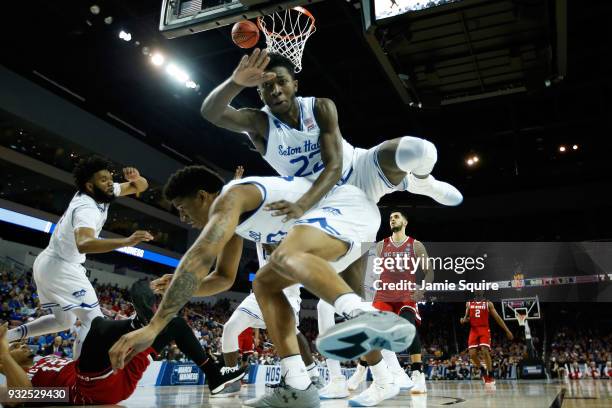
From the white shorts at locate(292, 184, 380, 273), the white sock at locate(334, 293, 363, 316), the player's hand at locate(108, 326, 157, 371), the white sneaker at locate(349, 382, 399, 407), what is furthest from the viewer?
the white sneaker at locate(349, 382, 399, 407)

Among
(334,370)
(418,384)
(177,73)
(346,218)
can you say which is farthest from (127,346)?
(177,73)

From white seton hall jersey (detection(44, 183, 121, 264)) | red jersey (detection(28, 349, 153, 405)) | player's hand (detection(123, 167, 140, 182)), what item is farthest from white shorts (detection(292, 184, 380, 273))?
player's hand (detection(123, 167, 140, 182))

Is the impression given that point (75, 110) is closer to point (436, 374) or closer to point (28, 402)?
point (436, 374)

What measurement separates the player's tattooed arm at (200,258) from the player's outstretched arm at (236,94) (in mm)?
617

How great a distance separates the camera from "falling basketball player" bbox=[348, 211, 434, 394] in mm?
4793

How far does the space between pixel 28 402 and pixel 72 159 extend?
1796cm

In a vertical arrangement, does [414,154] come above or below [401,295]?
above

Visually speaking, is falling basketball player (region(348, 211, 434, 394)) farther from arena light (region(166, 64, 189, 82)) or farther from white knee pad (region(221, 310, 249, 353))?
arena light (region(166, 64, 189, 82))

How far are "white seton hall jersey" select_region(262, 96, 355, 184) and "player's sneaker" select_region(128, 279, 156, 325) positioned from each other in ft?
3.31

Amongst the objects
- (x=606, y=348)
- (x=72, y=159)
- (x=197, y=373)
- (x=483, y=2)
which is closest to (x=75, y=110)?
(x=72, y=159)

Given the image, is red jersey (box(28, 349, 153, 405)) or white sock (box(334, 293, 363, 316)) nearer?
white sock (box(334, 293, 363, 316))

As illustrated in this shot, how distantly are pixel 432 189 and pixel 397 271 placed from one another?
2.82 meters

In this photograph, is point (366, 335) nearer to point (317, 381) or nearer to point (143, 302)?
point (143, 302)

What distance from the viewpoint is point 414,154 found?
2523mm
